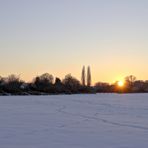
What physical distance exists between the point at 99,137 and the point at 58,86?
109056 millimetres

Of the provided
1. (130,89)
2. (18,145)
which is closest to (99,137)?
(18,145)

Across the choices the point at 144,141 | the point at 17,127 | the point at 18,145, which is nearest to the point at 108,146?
the point at 144,141

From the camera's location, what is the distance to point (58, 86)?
119 m

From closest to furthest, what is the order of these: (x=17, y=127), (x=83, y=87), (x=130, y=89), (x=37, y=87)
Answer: (x=17, y=127)
(x=37, y=87)
(x=83, y=87)
(x=130, y=89)

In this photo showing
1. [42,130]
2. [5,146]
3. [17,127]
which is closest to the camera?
[5,146]

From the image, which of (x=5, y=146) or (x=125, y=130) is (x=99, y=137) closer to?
(x=125, y=130)

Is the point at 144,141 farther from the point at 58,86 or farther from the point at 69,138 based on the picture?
the point at 58,86

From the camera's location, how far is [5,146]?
877 centimetres

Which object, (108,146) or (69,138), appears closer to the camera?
(108,146)

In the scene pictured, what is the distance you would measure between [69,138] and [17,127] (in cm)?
318

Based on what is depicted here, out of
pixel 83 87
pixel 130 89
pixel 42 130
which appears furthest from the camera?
pixel 130 89

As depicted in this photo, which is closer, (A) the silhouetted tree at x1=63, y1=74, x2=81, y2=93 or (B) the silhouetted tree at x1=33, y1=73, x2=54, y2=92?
(B) the silhouetted tree at x1=33, y1=73, x2=54, y2=92

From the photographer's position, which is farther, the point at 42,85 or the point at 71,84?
the point at 71,84

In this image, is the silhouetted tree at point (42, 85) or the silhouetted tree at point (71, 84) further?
the silhouetted tree at point (71, 84)
